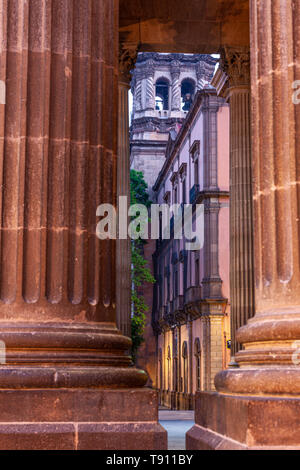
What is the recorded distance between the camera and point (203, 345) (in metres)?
42.1

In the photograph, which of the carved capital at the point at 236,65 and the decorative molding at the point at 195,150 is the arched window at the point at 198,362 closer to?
the decorative molding at the point at 195,150

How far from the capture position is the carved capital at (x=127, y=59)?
56.2 ft

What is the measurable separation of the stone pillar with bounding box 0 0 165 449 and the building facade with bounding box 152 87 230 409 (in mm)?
33023

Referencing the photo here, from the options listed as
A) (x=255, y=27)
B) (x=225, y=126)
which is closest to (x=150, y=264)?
(x=225, y=126)

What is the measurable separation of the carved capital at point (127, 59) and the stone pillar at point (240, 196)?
208 centimetres

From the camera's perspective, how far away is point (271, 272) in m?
7.51

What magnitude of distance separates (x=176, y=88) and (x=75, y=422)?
67.7m

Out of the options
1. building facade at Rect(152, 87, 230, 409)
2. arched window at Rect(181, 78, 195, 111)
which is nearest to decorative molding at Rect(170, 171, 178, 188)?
building facade at Rect(152, 87, 230, 409)

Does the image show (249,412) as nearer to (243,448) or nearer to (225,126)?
(243,448)

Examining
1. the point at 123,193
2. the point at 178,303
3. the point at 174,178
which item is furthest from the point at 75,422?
the point at 174,178

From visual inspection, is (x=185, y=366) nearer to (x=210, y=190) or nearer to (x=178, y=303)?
(x=178, y=303)

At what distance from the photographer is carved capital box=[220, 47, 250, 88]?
17.0 meters

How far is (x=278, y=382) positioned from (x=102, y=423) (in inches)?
66.5

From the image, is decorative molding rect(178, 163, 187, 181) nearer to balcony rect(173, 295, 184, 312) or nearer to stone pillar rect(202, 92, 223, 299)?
stone pillar rect(202, 92, 223, 299)
